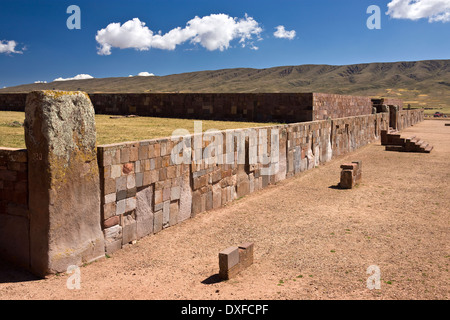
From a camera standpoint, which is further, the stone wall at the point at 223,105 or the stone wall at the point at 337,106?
the stone wall at the point at 337,106

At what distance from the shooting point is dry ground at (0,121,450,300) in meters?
4.94

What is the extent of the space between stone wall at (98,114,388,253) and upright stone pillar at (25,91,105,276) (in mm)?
406

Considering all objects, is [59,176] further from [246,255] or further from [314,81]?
[314,81]

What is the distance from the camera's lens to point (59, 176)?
532 cm

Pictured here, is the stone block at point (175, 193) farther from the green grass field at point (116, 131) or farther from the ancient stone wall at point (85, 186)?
the green grass field at point (116, 131)

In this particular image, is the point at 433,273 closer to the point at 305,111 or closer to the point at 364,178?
the point at 364,178

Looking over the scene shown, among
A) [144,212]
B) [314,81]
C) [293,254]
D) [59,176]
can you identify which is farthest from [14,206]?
[314,81]

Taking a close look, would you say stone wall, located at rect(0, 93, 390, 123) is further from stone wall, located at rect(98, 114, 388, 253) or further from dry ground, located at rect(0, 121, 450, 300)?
dry ground, located at rect(0, 121, 450, 300)

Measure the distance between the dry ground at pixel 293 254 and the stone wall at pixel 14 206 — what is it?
35cm

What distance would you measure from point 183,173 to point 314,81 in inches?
4760

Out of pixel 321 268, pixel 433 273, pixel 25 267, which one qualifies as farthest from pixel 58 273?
pixel 433 273

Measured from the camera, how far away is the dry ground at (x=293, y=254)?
494cm

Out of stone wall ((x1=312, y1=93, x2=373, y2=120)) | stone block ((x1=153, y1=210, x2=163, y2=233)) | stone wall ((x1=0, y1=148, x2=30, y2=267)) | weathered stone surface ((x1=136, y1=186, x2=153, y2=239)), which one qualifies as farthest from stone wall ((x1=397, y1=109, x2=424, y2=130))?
stone wall ((x1=0, y1=148, x2=30, y2=267))

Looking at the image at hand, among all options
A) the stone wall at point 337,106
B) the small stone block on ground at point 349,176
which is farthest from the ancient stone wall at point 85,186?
the stone wall at point 337,106
